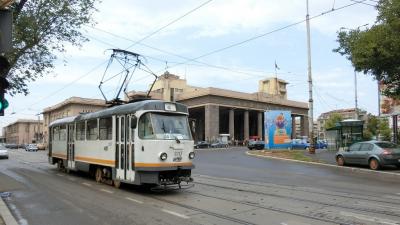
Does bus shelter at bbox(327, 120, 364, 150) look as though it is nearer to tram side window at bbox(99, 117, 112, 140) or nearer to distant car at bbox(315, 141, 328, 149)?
tram side window at bbox(99, 117, 112, 140)

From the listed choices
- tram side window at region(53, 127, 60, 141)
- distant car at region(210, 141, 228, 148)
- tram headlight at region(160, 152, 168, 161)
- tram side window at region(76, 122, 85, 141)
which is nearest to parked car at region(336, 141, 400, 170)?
tram headlight at region(160, 152, 168, 161)

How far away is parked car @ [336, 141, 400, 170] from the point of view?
23.7 meters

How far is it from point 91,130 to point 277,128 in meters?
32.1

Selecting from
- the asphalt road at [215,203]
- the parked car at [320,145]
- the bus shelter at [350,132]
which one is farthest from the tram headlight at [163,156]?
the parked car at [320,145]

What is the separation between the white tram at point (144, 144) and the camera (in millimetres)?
14164

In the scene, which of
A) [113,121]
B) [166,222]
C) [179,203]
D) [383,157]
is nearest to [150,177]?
[179,203]

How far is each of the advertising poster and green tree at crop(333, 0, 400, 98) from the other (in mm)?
21755

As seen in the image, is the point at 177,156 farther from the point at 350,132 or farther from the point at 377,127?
the point at 377,127

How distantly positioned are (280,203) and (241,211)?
1.61 metres

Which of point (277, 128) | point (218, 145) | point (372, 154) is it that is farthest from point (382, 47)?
point (218, 145)

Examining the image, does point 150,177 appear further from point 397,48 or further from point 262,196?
point 397,48

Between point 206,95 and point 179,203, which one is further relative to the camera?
point 206,95

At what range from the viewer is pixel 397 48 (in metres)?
22.7

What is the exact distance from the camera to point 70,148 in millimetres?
21984
